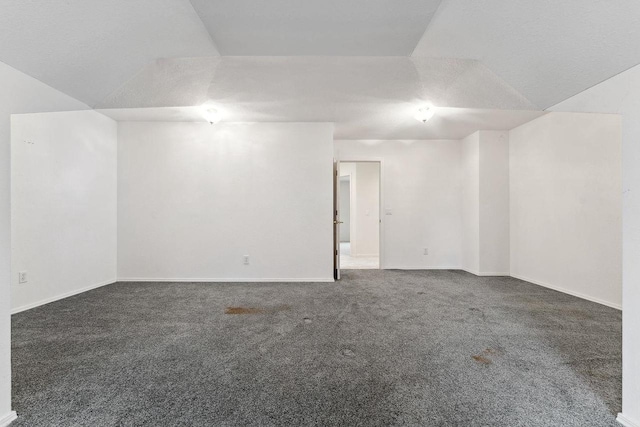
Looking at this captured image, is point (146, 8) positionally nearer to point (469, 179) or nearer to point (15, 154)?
point (15, 154)

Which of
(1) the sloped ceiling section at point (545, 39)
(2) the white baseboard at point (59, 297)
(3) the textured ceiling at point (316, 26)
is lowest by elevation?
(2) the white baseboard at point (59, 297)

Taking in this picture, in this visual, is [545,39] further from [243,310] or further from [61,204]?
[61,204]

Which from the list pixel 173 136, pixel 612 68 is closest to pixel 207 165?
pixel 173 136

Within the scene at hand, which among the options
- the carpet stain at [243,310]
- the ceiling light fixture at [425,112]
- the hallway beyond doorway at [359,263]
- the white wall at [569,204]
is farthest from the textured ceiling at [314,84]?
the hallway beyond doorway at [359,263]

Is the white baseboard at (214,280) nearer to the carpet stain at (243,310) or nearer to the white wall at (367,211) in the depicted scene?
the carpet stain at (243,310)

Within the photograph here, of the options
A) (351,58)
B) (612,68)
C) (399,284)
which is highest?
(351,58)

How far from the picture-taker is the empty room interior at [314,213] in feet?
4.75

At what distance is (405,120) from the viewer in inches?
169

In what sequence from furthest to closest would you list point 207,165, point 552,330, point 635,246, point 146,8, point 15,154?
point 207,165, point 15,154, point 552,330, point 146,8, point 635,246

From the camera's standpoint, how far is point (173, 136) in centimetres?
450

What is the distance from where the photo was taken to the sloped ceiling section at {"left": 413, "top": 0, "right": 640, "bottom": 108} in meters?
1.28

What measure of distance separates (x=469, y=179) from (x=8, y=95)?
5.73 m

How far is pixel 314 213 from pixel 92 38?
332 centimetres

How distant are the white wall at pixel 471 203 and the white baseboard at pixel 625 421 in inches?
144
